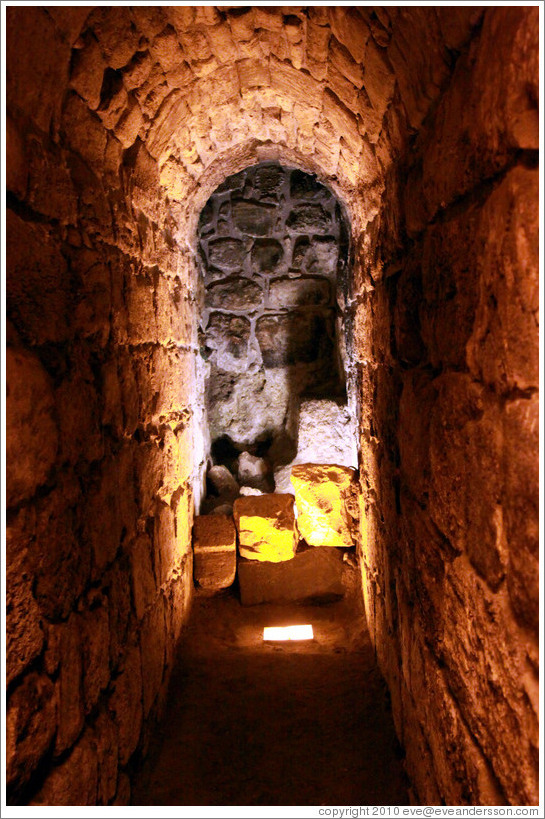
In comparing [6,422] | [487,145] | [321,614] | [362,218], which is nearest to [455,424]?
[487,145]

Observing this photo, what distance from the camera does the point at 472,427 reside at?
111 cm

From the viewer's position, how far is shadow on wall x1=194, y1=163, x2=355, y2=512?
4.17m

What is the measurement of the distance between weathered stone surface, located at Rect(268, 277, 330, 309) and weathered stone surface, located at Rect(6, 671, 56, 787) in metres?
3.55

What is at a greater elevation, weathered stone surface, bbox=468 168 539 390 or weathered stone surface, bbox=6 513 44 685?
weathered stone surface, bbox=468 168 539 390

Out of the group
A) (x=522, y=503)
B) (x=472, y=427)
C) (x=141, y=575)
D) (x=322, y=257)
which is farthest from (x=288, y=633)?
(x=322, y=257)

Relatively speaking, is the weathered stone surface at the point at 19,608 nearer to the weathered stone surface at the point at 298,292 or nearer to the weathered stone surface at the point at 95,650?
the weathered stone surface at the point at 95,650

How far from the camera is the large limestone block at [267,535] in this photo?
11.1 feet

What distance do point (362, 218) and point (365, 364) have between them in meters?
0.77

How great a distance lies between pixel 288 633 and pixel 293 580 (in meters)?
0.43

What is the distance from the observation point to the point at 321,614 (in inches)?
125

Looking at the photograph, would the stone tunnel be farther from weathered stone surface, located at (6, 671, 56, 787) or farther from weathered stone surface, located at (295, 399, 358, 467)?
weathered stone surface, located at (295, 399, 358, 467)

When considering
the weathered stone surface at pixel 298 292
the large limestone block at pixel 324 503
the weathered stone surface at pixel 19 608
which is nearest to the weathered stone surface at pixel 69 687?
the weathered stone surface at pixel 19 608

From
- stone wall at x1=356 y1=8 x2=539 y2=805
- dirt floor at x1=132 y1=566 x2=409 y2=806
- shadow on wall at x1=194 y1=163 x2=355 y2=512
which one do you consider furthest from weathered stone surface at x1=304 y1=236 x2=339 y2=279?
dirt floor at x1=132 y1=566 x2=409 y2=806

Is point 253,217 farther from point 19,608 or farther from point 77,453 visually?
point 19,608
